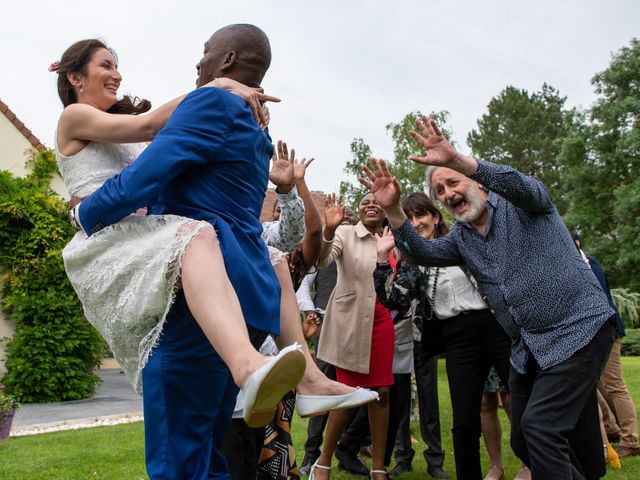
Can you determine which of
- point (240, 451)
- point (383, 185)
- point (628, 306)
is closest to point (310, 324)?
point (383, 185)

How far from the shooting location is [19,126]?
50.2 feet

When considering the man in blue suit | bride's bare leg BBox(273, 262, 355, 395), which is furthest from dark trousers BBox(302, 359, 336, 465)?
the man in blue suit

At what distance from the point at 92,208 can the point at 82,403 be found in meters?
10.9

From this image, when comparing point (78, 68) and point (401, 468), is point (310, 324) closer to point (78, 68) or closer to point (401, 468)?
point (401, 468)

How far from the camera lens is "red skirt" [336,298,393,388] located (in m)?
5.78

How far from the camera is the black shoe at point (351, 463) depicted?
20.3ft

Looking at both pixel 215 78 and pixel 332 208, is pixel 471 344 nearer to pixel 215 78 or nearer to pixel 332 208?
pixel 332 208

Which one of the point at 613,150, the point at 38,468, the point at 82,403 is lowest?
the point at 82,403

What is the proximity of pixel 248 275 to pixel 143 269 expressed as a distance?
1.13 ft

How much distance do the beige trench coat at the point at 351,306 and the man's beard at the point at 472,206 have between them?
1626mm

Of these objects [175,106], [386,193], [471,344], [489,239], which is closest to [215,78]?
[175,106]

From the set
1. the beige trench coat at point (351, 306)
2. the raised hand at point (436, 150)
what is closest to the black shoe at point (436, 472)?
the beige trench coat at point (351, 306)

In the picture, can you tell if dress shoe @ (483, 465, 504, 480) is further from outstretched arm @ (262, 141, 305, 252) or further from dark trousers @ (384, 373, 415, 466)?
outstretched arm @ (262, 141, 305, 252)

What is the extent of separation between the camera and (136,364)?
101 inches
